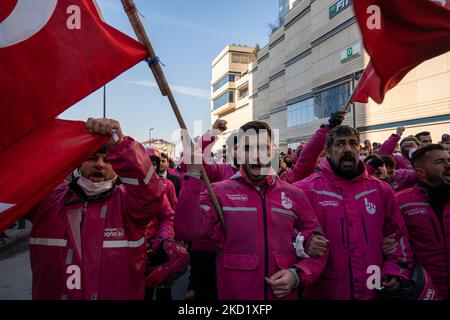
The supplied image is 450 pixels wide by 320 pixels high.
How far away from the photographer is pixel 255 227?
7.80 ft

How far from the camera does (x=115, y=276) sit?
2182 mm

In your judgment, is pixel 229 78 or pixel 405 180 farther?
pixel 229 78

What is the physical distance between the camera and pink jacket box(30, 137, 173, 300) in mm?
2115

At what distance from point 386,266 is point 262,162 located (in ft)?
4.03

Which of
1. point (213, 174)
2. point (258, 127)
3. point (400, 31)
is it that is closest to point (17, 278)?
point (213, 174)

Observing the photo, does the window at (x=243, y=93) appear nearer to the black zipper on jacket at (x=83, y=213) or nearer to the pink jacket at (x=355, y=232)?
the pink jacket at (x=355, y=232)

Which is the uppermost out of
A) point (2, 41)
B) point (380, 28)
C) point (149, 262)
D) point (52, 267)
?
point (380, 28)

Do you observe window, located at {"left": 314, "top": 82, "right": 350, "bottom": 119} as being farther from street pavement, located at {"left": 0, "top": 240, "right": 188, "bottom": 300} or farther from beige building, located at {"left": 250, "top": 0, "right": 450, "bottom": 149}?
street pavement, located at {"left": 0, "top": 240, "right": 188, "bottom": 300}

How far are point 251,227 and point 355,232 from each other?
2.88ft

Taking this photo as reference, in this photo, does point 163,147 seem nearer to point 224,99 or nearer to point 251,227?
point 224,99

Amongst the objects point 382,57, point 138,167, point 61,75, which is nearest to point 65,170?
point 138,167

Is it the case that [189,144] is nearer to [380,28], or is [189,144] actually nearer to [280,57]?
[380,28]

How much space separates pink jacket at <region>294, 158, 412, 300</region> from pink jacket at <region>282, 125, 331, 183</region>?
1.07m

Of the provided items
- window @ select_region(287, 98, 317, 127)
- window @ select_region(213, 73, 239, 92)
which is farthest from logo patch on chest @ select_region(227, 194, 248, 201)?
window @ select_region(213, 73, 239, 92)
